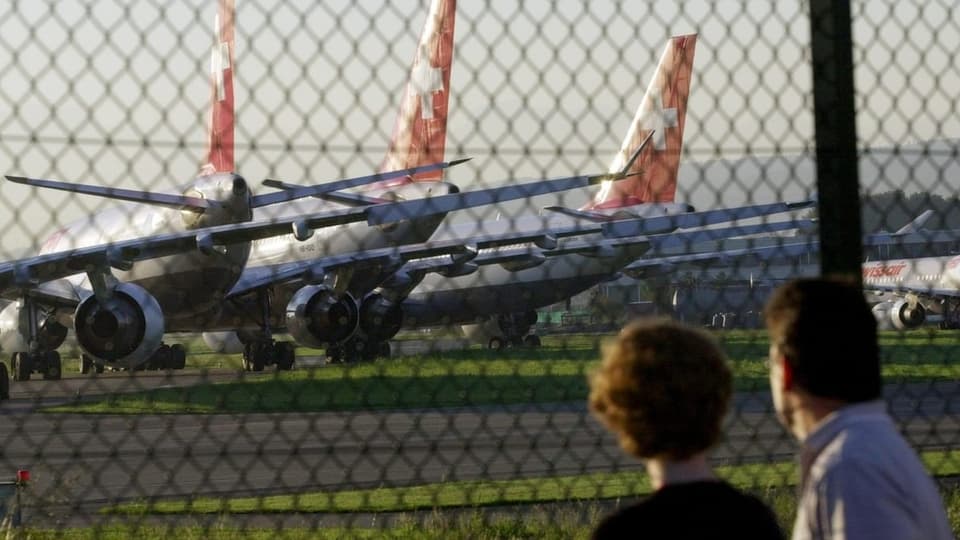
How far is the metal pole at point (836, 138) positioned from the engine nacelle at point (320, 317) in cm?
2260

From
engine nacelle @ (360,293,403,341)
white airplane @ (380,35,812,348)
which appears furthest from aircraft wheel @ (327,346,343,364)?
engine nacelle @ (360,293,403,341)

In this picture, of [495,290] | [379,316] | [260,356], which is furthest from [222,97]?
[495,290]

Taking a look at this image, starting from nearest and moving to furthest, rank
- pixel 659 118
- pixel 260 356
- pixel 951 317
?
pixel 659 118 < pixel 260 356 < pixel 951 317

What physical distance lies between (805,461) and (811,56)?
5.16ft

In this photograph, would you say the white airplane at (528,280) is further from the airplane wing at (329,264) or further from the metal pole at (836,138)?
the metal pole at (836,138)

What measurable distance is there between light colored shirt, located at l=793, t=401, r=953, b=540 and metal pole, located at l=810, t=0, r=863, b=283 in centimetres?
130

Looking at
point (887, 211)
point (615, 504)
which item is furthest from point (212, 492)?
point (887, 211)

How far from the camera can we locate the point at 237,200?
74.5 feet

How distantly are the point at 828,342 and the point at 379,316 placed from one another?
94.8 feet

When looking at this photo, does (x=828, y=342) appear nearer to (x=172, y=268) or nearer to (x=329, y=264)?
(x=172, y=268)

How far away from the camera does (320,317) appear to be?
27.1 meters

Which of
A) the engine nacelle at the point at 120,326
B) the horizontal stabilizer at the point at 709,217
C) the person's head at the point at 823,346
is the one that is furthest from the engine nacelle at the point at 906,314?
the person's head at the point at 823,346

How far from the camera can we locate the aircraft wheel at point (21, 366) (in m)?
24.6

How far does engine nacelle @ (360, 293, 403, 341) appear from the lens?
30812 millimetres
